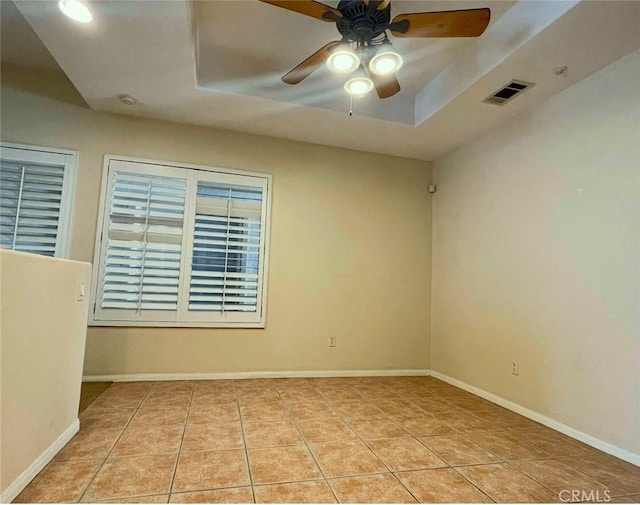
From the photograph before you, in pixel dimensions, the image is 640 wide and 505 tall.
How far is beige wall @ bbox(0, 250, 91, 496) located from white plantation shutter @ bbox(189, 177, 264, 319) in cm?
151

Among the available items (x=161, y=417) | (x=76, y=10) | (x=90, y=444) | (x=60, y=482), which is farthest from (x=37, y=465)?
(x=76, y=10)

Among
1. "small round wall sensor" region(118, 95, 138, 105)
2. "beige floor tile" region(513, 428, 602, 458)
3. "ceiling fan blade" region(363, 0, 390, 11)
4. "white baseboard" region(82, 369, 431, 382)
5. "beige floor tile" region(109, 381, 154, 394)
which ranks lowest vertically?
"beige floor tile" region(513, 428, 602, 458)

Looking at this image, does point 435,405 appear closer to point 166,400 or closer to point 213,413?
point 213,413

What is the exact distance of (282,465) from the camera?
204cm

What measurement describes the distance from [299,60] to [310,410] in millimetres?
3015

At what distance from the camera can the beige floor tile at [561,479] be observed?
6.17ft

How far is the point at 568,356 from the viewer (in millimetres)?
2721

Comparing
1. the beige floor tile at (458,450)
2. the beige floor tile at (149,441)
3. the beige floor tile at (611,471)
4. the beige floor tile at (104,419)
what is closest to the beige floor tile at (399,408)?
the beige floor tile at (458,450)

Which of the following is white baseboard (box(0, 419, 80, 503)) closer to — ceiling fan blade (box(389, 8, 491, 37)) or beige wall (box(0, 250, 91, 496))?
beige wall (box(0, 250, 91, 496))

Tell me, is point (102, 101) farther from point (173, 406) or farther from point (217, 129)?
point (173, 406)

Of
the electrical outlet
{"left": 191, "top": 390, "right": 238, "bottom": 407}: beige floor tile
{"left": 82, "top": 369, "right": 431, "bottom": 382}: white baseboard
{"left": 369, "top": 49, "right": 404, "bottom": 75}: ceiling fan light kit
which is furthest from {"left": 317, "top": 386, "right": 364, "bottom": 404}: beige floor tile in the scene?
{"left": 369, "top": 49, "right": 404, "bottom": 75}: ceiling fan light kit

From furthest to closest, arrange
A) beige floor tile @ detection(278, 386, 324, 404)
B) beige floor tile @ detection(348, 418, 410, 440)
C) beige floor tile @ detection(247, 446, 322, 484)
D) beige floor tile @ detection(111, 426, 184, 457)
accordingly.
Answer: beige floor tile @ detection(278, 386, 324, 404) → beige floor tile @ detection(348, 418, 410, 440) → beige floor tile @ detection(111, 426, 184, 457) → beige floor tile @ detection(247, 446, 322, 484)

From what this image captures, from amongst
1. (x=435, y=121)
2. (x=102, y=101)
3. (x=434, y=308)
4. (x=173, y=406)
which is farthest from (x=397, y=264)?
(x=102, y=101)

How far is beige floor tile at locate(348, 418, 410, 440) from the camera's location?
98.9 inches
